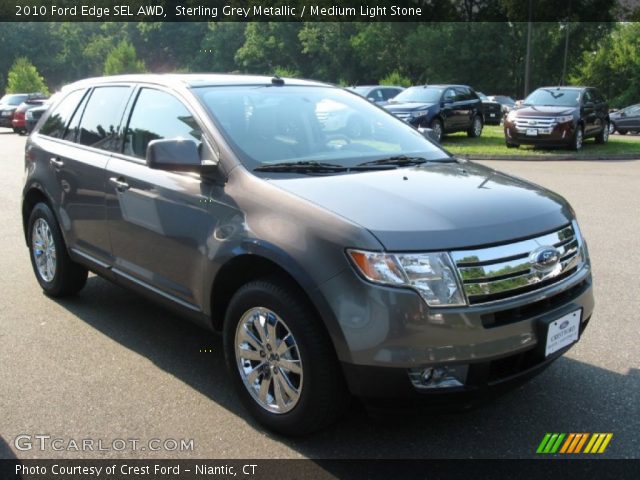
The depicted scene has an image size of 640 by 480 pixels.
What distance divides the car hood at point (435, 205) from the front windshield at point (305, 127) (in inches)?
14.8

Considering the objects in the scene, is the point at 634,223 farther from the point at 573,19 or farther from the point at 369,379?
the point at 573,19

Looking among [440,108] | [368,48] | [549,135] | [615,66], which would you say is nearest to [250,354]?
[549,135]

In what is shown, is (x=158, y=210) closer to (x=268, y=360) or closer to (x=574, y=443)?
(x=268, y=360)

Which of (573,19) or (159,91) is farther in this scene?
(573,19)

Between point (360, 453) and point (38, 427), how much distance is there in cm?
167

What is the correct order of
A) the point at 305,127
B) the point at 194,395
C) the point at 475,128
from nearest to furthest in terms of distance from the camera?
the point at 194,395 < the point at 305,127 < the point at 475,128

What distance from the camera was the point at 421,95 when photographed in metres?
20.5

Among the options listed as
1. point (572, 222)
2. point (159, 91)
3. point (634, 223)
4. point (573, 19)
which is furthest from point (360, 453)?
point (573, 19)

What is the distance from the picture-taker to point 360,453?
3.18 m

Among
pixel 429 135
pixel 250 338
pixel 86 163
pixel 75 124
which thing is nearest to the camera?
pixel 250 338

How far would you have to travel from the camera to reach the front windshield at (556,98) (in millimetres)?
17953

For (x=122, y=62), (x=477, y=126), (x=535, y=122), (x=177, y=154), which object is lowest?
(x=477, y=126)

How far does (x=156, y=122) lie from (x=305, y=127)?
958mm

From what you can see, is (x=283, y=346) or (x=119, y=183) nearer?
(x=283, y=346)
